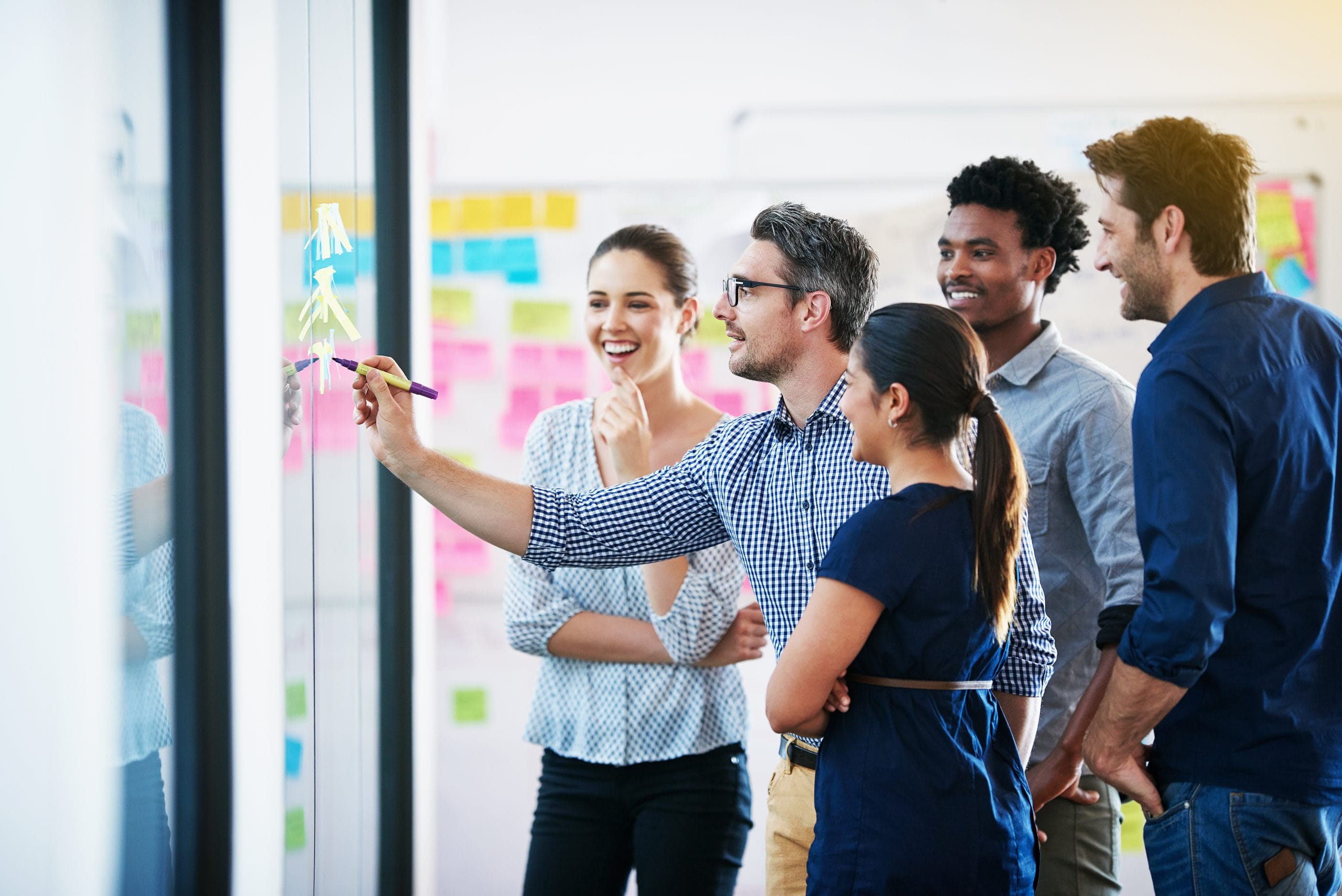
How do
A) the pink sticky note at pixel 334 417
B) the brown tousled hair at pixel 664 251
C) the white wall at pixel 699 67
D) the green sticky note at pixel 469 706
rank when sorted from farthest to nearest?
1. the white wall at pixel 699 67
2. the green sticky note at pixel 469 706
3. the brown tousled hair at pixel 664 251
4. the pink sticky note at pixel 334 417

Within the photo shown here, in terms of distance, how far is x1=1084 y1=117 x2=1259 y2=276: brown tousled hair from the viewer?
1290mm

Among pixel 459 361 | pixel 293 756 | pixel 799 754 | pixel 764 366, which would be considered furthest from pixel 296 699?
pixel 459 361

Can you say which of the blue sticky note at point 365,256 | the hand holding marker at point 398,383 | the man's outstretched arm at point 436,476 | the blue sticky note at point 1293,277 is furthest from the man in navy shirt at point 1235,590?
the blue sticky note at point 1293,277

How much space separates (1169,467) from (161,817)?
1191 mm

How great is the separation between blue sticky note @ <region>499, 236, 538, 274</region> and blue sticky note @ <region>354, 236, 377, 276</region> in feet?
1.20

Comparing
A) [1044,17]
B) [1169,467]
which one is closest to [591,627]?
[1169,467]

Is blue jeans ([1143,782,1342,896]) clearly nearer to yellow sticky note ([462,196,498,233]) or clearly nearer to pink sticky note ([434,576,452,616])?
pink sticky note ([434,576,452,616])

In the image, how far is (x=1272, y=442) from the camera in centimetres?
119

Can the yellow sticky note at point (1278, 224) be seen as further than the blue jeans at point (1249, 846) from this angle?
Yes

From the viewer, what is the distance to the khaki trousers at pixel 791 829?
1.34 m

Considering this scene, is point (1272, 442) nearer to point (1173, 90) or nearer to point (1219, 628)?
point (1219, 628)

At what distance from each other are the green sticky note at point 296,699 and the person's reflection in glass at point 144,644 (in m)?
0.28

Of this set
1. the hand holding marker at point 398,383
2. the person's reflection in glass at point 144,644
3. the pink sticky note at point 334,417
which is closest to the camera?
the person's reflection in glass at point 144,644

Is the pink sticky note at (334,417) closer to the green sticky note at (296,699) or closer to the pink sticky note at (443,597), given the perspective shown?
the green sticky note at (296,699)
